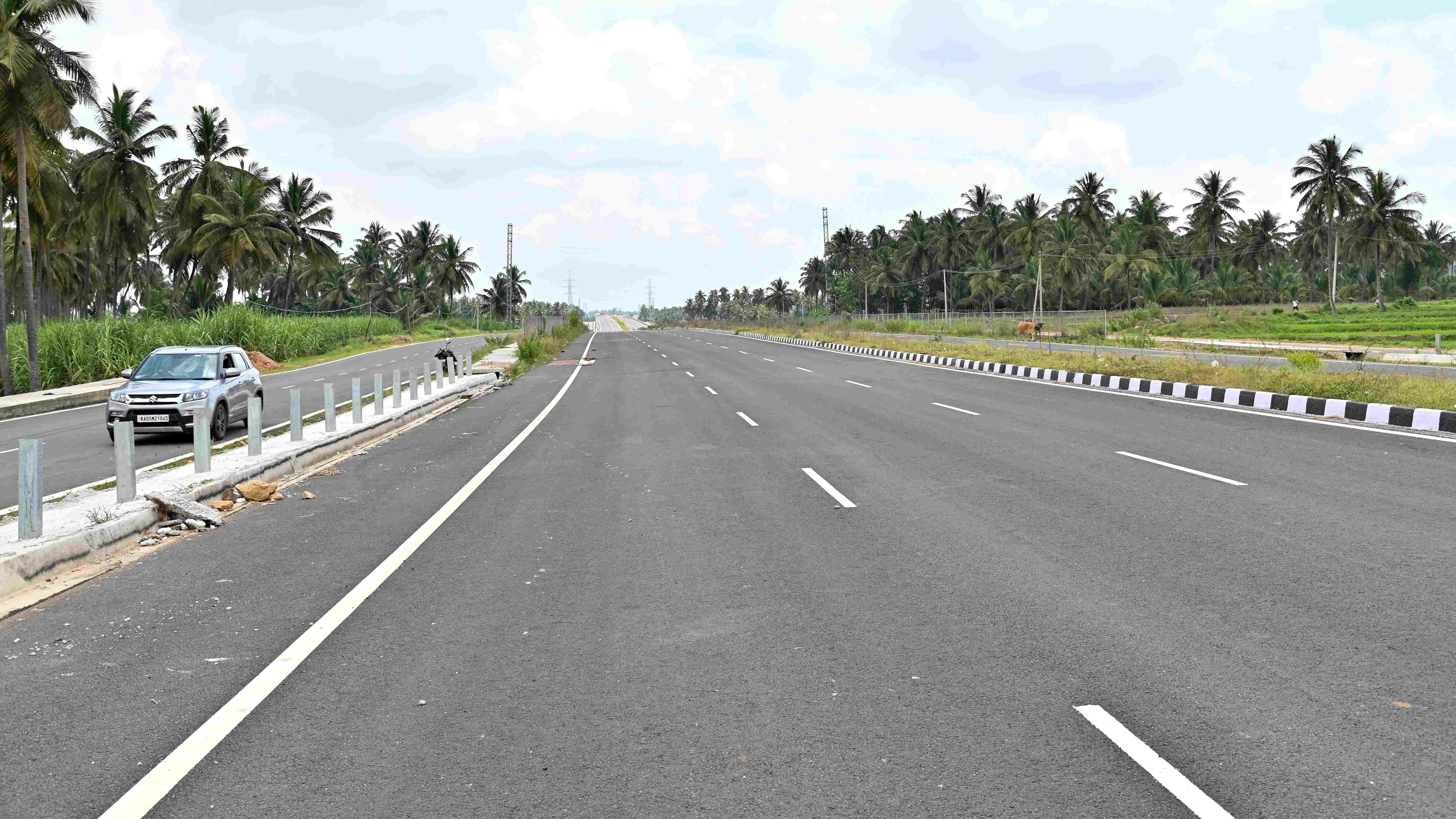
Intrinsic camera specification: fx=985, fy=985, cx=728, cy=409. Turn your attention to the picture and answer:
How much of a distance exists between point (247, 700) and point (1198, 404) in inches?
729

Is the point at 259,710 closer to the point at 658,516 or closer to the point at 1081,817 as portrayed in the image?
the point at 1081,817

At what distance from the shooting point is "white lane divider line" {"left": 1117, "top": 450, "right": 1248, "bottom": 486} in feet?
33.1

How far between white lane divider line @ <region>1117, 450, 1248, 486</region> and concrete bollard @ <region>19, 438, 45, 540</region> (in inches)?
419

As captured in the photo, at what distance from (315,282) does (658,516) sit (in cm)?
10412

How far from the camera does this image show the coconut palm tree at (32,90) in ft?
84.0

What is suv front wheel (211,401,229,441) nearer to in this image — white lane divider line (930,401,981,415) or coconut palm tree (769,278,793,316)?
white lane divider line (930,401,981,415)

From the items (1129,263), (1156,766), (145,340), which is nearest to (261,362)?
(145,340)

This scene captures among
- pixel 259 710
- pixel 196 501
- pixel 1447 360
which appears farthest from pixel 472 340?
pixel 259 710

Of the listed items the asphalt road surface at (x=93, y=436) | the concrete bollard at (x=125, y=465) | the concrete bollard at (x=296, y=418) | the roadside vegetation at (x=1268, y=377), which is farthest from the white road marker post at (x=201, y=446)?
the roadside vegetation at (x=1268, y=377)

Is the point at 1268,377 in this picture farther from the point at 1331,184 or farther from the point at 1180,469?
the point at 1331,184

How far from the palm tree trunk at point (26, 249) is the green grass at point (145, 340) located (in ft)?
5.22

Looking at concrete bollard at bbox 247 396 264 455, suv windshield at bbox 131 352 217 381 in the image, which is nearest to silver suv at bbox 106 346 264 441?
suv windshield at bbox 131 352 217 381

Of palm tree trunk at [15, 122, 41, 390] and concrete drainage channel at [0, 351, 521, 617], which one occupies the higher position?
palm tree trunk at [15, 122, 41, 390]

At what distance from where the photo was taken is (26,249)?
1077 inches
